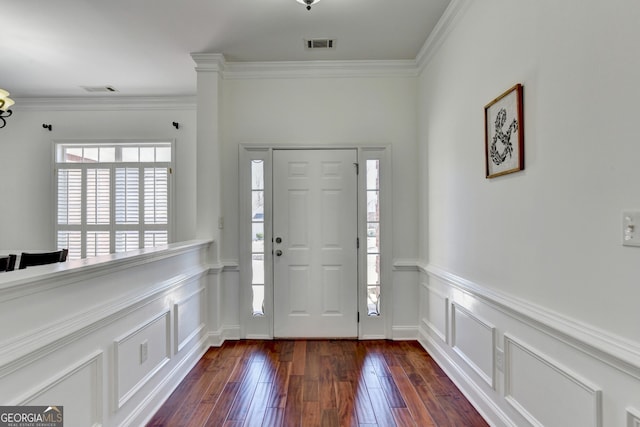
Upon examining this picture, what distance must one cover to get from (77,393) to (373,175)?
2779mm

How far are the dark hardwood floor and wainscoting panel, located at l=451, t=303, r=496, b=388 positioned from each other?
27 centimetres

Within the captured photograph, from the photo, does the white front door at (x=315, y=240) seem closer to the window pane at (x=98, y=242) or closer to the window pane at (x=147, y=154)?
the window pane at (x=147, y=154)

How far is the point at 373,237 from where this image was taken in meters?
3.29

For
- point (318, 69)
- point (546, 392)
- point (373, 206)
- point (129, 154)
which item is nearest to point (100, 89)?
point (129, 154)

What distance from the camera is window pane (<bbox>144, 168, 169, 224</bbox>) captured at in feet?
13.7

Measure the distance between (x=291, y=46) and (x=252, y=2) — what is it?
26.1 inches

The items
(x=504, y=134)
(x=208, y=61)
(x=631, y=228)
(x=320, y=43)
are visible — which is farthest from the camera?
(x=208, y=61)

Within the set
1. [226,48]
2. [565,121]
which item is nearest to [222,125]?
[226,48]

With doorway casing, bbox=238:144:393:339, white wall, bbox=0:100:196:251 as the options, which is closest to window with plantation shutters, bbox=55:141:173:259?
white wall, bbox=0:100:196:251

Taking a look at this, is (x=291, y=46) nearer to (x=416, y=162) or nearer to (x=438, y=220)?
(x=416, y=162)

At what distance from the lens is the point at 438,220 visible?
2.80 m

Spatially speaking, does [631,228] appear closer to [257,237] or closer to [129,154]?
[257,237]

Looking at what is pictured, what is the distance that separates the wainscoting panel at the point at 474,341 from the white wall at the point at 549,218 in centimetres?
1

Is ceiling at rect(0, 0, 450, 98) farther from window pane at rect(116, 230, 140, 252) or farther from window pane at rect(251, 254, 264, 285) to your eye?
window pane at rect(251, 254, 264, 285)
